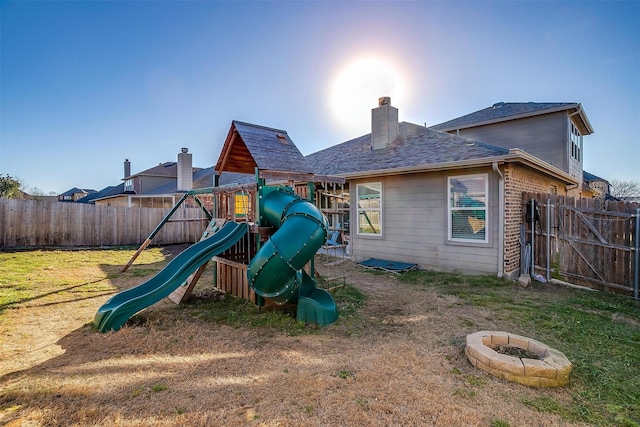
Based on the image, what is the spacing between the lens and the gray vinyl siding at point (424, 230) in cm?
712

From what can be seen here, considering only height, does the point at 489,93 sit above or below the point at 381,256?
above

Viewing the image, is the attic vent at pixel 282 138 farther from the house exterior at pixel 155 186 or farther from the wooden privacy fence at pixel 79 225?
the house exterior at pixel 155 186

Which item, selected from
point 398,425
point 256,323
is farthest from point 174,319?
point 398,425

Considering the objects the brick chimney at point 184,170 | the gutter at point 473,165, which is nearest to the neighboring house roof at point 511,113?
the gutter at point 473,165

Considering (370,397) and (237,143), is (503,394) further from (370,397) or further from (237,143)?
(237,143)

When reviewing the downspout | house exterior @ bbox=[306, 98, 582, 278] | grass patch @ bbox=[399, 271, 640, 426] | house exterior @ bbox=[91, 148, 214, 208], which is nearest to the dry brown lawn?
grass patch @ bbox=[399, 271, 640, 426]

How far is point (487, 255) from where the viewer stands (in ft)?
23.4

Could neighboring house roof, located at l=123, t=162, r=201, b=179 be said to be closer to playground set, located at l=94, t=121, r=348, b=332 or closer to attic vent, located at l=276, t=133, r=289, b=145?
playground set, located at l=94, t=121, r=348, b=332

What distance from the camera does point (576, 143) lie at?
12.9 metres

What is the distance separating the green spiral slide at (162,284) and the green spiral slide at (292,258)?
104 cm

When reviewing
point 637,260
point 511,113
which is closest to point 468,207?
point 637,260

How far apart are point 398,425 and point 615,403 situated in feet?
6.22

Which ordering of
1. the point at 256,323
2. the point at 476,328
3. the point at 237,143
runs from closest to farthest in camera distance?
1. the point at 476,328
2. the point at 256,323
3. the point at 237,143

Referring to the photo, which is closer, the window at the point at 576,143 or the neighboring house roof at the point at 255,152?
the neighboring house roof at the point at 255,152
